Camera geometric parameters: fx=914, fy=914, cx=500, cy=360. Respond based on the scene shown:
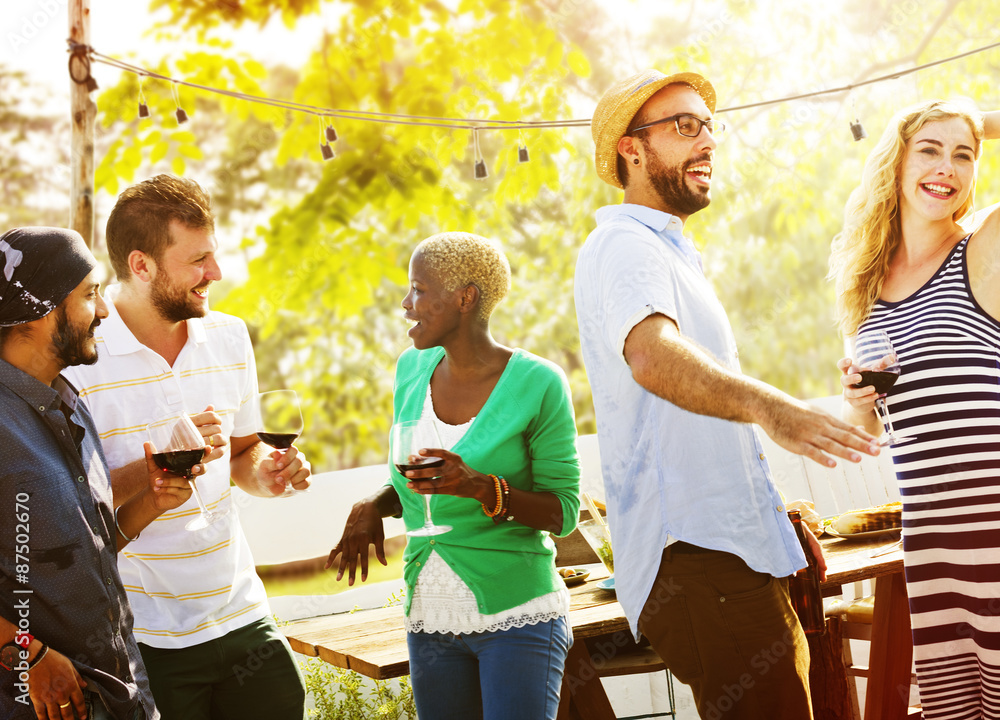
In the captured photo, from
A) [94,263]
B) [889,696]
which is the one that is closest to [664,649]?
[94,263]

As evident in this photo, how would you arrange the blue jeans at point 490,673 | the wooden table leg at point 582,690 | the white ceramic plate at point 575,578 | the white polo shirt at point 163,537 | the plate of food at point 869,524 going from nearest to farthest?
1. the blue jeans at point 490,673
2. the white polo shirt at point 163,537
3. the wooden table leg at point 582,690
4. the white ceramic plate at point 575,578
5. the plate of food at point 869,524

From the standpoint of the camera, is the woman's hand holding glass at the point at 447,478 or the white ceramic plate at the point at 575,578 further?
the white ceramic plate at the point at 575,578

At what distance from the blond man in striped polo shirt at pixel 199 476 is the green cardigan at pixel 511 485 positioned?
410 mm

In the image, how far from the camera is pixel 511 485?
2.25m

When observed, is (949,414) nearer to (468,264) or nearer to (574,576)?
(468,264)

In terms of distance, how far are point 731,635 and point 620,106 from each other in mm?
1220

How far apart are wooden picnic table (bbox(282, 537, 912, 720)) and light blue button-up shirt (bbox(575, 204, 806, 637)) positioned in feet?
3.02

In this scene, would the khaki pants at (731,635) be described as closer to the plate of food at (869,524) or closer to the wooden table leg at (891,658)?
the wooden table leg at (891,658)

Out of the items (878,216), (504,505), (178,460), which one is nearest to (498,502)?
(504,505)

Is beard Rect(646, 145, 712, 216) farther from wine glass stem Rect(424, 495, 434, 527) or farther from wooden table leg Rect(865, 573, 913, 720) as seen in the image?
wooden table leg Rect(865, 573, 913, 720)

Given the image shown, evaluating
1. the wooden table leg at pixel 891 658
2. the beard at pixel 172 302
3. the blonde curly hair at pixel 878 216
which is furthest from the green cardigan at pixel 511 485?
the wooden table leg at pixel 891 658

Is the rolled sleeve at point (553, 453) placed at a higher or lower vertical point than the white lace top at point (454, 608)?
higher

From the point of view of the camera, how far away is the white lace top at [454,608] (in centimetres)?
214

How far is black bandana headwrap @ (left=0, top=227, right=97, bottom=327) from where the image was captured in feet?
5.99
